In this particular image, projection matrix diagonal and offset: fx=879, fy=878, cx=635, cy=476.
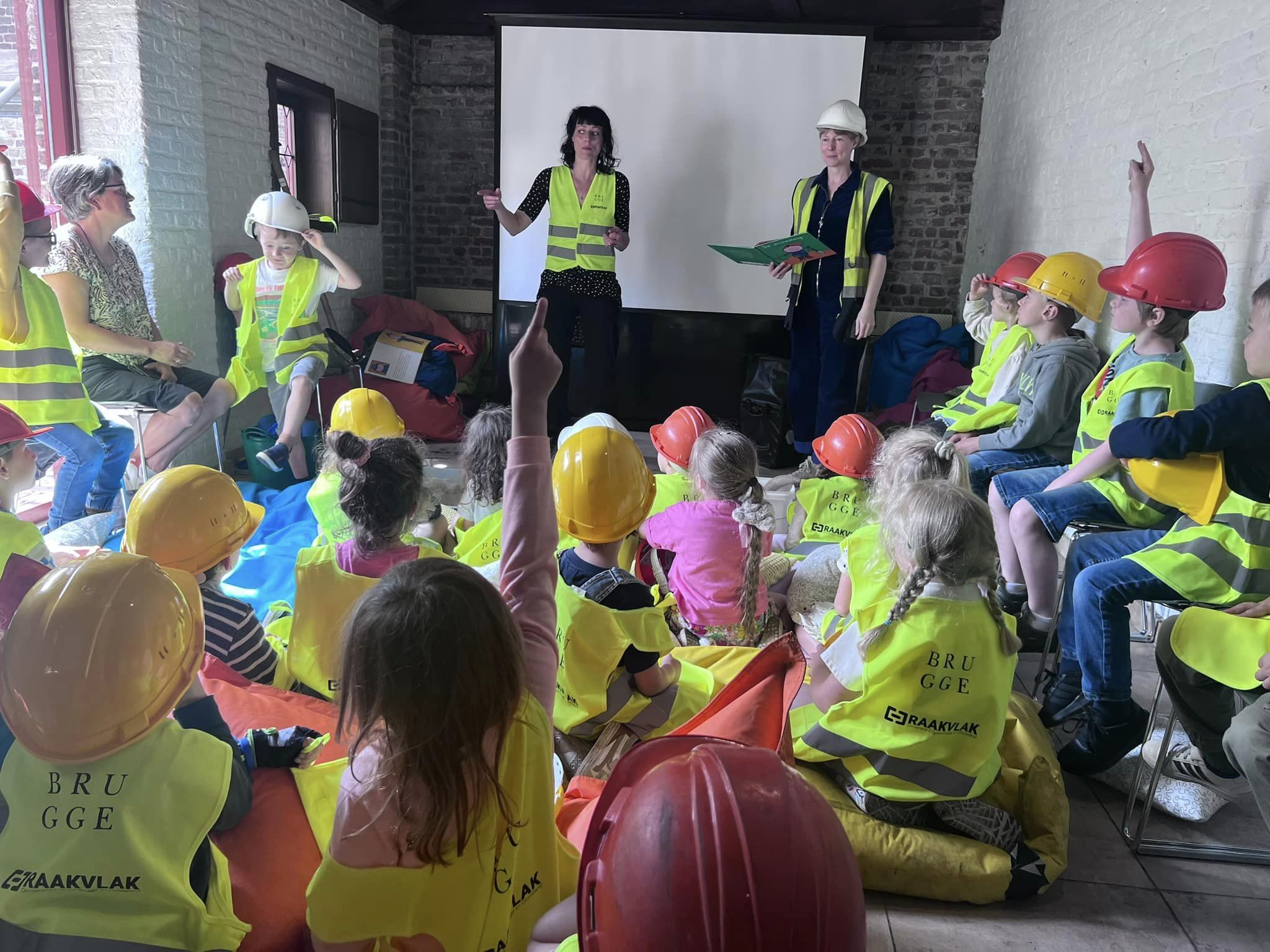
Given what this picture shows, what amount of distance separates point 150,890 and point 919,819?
1403mm

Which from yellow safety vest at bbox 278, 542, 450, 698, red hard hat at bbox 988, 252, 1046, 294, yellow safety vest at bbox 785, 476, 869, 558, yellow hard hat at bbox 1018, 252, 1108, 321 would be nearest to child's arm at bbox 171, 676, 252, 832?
yellow safety vest at bbox 278, 542, 450, 698

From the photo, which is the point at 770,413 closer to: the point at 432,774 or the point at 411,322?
the point at 411,322

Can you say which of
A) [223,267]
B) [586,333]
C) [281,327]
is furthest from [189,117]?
[586,333]

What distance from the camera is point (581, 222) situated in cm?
473

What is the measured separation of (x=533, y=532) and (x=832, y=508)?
1.86 metres

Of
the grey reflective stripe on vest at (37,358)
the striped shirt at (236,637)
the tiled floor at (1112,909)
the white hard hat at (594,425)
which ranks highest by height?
the white hard hat at (594,425)

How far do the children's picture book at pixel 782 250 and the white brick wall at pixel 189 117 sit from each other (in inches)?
97.3

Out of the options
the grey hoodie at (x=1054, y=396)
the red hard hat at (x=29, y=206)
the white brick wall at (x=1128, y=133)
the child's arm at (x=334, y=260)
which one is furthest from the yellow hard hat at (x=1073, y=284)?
the red hard hat at (x=29, y=206)

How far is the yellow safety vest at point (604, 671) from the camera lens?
1751 mm

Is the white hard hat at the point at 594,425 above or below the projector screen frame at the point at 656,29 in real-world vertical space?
below

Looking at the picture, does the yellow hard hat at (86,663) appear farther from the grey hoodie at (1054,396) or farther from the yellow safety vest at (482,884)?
the grey hoodie at (1054,396)

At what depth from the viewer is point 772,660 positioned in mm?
1392

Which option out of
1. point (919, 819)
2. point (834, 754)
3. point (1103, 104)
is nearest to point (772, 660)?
point (834, 754)

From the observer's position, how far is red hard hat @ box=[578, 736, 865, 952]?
553 millimetres
